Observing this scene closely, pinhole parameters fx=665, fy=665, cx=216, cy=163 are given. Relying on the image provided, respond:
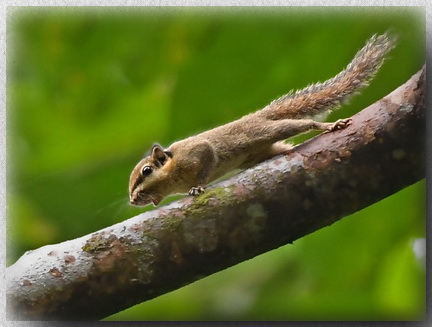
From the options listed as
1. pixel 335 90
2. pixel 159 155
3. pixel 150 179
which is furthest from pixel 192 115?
pixel 335 90

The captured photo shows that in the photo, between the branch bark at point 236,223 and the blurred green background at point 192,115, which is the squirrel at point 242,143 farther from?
the branch bark at point 236,223

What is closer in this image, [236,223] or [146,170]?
A: [236,223]

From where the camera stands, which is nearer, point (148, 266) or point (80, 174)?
point (148, 266)

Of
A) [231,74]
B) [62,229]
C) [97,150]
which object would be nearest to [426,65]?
[231,74]

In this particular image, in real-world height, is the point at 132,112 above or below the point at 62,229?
above

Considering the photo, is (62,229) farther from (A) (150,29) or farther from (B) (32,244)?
(A) (150,29)

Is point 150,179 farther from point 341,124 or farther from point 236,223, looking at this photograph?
point 341,124

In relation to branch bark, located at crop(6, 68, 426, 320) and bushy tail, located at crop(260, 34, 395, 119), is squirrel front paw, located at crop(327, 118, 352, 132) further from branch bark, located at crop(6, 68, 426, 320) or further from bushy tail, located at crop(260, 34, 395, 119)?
bushy tail, located at crop(260, 34, 395, 119)
